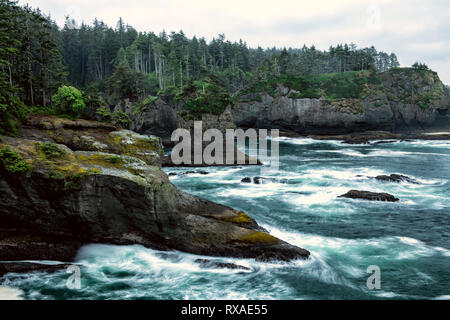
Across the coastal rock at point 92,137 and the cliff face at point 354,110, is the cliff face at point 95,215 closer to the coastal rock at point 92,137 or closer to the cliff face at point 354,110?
the coastal rock at point 92,137

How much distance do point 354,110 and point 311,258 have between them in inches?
2956

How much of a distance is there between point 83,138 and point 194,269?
15733 millimetres

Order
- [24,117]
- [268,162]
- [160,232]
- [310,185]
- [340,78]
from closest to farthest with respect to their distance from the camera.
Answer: [160,232] < [24,117] < [310,185] < [268,162] < [340,78]

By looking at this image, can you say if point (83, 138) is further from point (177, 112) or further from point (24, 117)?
point (177, 112)

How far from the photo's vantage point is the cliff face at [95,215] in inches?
584

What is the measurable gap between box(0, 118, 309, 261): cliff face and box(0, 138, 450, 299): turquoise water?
666mm

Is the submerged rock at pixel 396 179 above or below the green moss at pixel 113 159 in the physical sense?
below

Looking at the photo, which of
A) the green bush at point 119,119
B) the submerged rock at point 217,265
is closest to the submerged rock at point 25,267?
the submerged rock at point 217,265

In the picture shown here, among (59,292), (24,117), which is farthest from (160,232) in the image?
(24,117)

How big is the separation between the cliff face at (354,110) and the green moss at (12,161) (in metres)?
73.8

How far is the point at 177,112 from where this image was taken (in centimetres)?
5847

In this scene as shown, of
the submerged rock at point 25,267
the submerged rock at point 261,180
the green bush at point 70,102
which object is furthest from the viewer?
the submerged rock at point 261,180

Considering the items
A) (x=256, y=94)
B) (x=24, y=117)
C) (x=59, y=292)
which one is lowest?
(x=59, y=292)

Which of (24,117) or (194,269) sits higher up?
(24,117)
